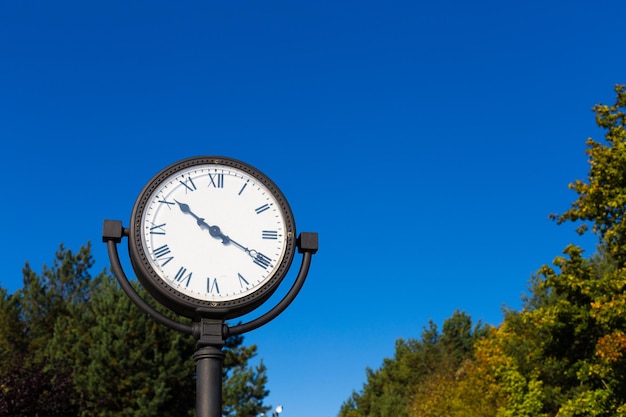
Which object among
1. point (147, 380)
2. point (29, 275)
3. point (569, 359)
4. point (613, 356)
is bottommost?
point (613, 356)

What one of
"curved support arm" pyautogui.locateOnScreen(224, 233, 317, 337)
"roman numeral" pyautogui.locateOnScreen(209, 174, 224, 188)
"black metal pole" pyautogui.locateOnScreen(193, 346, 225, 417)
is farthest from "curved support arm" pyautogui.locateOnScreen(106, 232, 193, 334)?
"roman numeral" pyautogui.locateOnScreen(209, 174, 224, 188)

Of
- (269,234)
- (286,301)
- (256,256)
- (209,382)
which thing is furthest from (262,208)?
(209,382)

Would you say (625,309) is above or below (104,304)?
below

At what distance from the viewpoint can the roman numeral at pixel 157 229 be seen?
16.6 feet

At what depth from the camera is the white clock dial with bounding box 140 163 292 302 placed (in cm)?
505

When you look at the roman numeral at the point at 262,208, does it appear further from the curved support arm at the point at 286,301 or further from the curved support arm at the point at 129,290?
the curved support arm at the point at 129,290

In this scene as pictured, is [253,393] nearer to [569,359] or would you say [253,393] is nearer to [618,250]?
[569,359]

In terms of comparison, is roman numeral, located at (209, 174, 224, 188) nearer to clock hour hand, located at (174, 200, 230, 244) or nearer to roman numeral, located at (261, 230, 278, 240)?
clock hour hand, located at (174, 200, 230, 244)

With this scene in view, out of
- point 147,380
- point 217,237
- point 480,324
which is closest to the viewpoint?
point 217,237

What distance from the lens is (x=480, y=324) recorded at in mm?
80750

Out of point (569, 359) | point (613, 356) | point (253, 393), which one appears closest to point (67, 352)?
point (253, 393)

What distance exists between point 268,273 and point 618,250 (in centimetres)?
1926

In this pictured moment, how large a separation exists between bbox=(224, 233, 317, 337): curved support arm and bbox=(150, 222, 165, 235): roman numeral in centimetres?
71

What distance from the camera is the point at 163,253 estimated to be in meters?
5.05
